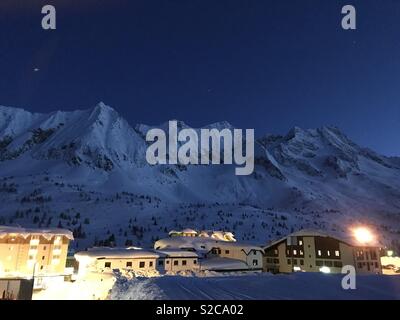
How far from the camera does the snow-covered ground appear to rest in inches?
562

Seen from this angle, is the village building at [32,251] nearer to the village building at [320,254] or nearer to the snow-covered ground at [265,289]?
the snow-covered ground at [265,289]

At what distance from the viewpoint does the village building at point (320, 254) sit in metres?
53.0

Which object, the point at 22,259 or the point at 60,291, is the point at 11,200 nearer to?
the point at 22,259

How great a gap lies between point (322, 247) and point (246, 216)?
314ft

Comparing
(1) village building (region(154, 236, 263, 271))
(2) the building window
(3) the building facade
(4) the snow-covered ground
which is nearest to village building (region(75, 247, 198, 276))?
(1) village building (region(154, 236, 263, 271))

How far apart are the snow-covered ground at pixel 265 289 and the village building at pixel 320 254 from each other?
3659 cm

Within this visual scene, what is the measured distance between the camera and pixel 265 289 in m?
15.7

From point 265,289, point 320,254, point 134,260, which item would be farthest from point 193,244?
point 265,289

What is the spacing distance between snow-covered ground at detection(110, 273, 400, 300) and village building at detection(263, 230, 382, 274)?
36.6 metres

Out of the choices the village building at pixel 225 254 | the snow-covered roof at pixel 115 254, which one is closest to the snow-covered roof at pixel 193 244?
the village building at pixel 225 254

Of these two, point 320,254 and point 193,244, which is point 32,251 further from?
point 320,254

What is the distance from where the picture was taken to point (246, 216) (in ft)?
496
